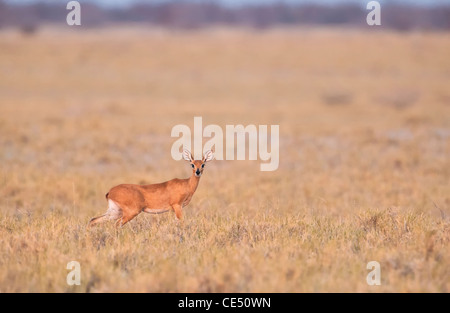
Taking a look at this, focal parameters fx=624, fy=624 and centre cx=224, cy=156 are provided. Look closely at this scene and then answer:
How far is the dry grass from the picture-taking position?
5.54 m

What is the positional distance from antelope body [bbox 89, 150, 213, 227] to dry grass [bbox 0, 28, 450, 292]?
22 cm

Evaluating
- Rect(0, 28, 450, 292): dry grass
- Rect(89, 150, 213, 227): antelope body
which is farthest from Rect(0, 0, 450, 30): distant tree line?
Rect(89, 150, 213, 227): antelope body

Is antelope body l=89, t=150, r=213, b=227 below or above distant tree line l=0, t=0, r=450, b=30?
below

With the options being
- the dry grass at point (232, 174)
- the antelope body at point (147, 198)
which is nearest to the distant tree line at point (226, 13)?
the dry grass at point (232, 174)

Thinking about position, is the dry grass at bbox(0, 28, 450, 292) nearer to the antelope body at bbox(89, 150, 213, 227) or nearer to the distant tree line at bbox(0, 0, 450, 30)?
the antelope body at bbox(89, 150, 213, 227)

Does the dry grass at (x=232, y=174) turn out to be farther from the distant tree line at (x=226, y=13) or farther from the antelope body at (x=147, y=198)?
the distant tree line at (x=226, y=13)

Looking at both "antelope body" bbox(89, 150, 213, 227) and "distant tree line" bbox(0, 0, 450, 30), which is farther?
"distant tree line" bbox(0, 0, 450, 30)

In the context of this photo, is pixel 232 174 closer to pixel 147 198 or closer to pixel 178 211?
pixel 178 211

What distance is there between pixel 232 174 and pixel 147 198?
250 inches

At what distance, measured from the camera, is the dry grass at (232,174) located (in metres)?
5.54

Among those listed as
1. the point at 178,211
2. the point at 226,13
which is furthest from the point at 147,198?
the point at 226,13

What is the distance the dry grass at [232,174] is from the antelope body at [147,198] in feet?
0.73

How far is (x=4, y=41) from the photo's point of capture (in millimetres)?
40375

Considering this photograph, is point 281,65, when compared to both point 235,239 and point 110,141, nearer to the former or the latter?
point 110,141
